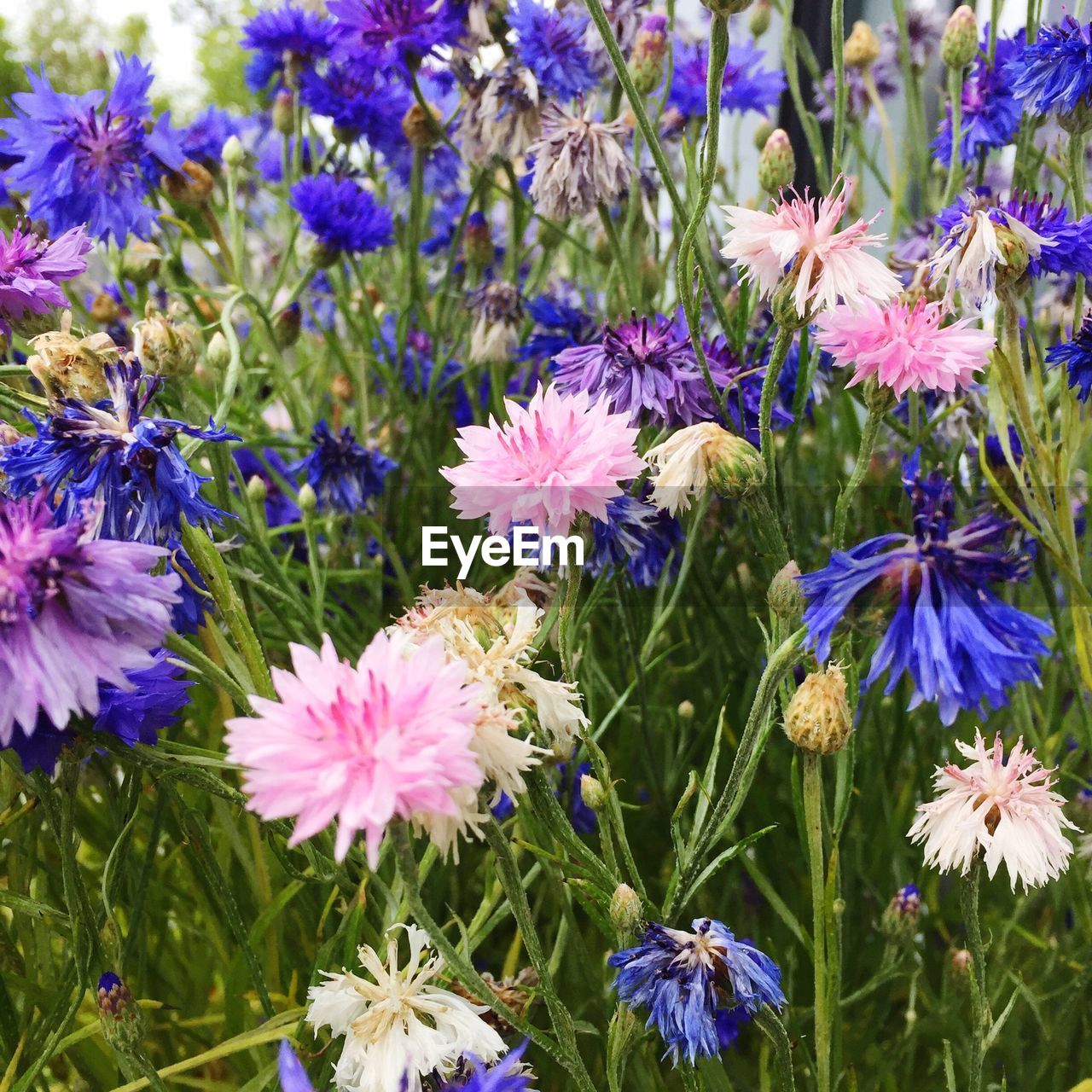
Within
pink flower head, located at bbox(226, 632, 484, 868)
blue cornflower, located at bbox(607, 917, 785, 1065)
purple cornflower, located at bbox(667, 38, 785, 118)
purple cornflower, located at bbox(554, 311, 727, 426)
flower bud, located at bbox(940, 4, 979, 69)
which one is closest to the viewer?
pink flower head, located at bbox(226, 632, 484, 868)

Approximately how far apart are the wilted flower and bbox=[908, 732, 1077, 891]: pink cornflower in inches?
12.8

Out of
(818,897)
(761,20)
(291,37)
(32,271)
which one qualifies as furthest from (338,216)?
(818,897)

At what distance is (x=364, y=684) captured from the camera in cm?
22

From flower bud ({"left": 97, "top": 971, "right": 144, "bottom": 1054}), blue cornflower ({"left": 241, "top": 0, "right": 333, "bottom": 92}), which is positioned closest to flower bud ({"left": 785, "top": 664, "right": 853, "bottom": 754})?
flower bud ({"left": 97, "top": 971, "right": 144, "bottom": 1054})

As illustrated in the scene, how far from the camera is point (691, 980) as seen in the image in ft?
1.01

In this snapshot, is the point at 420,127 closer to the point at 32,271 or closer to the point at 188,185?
the point at 188,185

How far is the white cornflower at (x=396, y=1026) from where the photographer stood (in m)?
0.28

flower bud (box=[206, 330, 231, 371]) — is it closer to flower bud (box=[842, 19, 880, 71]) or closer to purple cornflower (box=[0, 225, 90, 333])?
purple cornflower (box=[0, 225, 90, 333])

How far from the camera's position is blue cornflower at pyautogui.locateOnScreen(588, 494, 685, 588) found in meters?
0.39

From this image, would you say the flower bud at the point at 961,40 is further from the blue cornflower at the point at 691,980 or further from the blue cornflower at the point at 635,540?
the blue cornflower at the point at 691,980

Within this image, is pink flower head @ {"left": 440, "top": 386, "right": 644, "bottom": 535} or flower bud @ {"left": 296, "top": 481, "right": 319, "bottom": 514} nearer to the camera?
pink flower head @ {"left": 440, "top": 386, "right": 644, "bottom": 535}

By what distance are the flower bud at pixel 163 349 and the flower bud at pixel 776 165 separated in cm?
27

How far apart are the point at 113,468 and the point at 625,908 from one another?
0.67 ft

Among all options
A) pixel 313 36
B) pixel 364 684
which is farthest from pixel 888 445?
pixel 364 684
